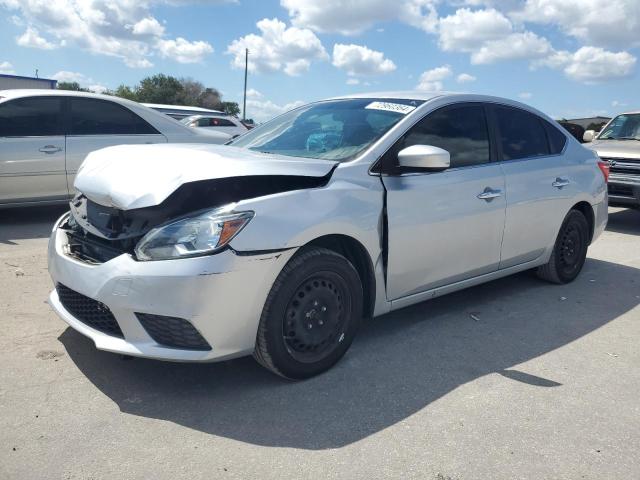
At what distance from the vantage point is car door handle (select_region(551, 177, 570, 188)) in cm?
478

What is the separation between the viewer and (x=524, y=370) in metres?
3.43

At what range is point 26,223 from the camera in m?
7.18

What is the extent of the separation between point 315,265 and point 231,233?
1.73ft

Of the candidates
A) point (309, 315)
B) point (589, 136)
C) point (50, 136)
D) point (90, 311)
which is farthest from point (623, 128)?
point (90, 311)

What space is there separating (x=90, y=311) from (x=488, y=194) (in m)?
2.71

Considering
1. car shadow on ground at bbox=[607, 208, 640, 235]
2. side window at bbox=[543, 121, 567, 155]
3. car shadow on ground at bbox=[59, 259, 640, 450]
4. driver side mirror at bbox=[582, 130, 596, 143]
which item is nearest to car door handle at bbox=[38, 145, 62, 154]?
car shadow on ground at bbox=[59, 259, 640, 450]

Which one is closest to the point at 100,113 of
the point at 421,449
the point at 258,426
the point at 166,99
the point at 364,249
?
the point at 364,249

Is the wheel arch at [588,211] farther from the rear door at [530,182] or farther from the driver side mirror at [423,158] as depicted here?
the driver side mirror at [423,158]

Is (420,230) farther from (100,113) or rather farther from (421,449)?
(100,113)

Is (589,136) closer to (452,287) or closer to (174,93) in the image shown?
(452,287)

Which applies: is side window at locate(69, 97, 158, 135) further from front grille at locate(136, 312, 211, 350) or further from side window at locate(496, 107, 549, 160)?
front grille at locate(136, 312, 211, 350)

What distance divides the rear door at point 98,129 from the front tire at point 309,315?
4948mm

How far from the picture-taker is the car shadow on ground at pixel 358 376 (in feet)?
9.04

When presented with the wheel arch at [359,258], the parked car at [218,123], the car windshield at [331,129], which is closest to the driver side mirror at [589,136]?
the car windshield at [331,129]
